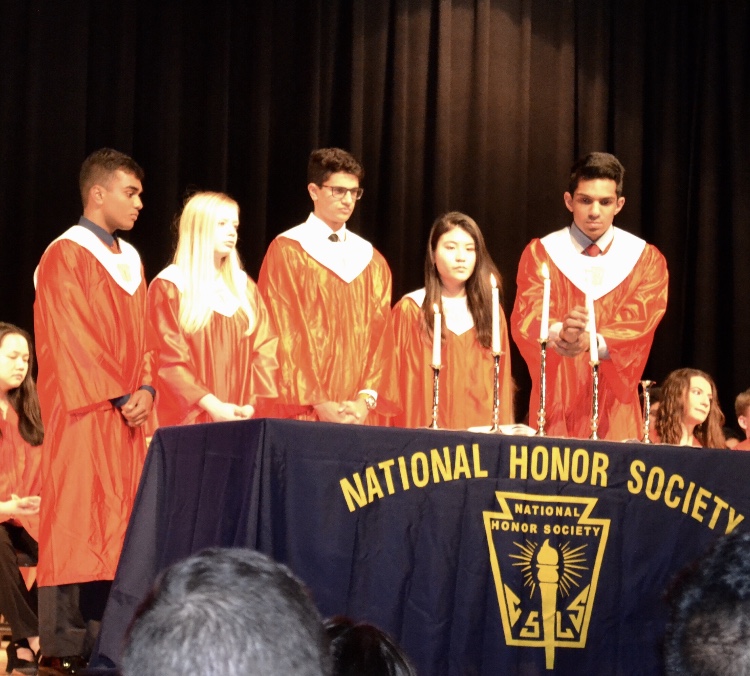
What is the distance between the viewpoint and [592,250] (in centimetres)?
546

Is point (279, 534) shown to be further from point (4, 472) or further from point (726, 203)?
point (726, 203)

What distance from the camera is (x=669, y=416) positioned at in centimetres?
606

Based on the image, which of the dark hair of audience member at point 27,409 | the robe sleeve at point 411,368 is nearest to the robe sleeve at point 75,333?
the dark hair of audience member at point 27,409

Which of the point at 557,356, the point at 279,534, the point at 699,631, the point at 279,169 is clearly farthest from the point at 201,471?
the point at 279,169

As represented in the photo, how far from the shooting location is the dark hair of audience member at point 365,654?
146cm

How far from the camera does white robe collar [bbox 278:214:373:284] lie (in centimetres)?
554

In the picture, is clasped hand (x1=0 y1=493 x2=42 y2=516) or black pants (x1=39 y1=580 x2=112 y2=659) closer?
black pants (x1=39 y1=580 x2=112 y2=659)

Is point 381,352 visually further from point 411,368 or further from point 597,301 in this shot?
point 597,301

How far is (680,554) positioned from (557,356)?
5.98 feet

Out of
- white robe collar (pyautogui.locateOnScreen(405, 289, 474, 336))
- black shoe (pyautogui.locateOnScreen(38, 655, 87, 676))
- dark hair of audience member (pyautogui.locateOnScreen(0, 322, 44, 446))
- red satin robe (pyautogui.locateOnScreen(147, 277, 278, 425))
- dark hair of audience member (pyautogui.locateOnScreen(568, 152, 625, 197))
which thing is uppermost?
dark hair of audience member (pyautogui.locateOnScreen(568, 152, 625, 197))

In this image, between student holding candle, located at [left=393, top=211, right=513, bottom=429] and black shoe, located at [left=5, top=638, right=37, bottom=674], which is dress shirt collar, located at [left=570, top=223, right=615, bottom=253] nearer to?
student holding candle, located at [left=393, top=211, right=513, bottom=429]

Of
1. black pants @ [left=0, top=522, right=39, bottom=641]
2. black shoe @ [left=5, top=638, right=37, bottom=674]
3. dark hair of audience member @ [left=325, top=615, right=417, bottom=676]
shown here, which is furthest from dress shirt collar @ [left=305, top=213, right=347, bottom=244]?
dark hair of audience member @ [left=325, top=615, right=417, bottom=676]

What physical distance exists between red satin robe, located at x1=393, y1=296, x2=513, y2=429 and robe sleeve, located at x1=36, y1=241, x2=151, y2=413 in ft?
4.08

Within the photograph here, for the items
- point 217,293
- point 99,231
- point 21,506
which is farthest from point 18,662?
point 99,231
